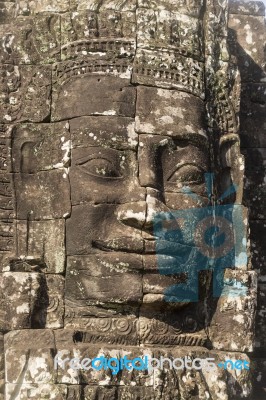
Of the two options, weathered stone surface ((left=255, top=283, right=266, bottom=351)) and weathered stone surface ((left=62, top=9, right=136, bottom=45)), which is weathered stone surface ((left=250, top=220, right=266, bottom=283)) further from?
weathered stone surface ((left=62, top=9, right=136, bottom=45))

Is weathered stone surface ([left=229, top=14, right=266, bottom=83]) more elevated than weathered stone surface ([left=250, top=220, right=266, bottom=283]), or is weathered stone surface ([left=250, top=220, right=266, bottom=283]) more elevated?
weathered stone surface ([left=229, top=14, right=266, bottom=83])

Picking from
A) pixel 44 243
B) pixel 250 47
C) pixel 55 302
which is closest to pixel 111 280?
pixel 55 302

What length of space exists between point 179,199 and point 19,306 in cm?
194

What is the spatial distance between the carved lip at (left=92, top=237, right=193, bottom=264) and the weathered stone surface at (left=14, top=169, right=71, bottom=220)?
54cm

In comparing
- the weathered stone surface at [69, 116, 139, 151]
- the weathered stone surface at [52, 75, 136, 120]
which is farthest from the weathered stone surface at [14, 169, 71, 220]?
the weathered stone surface at [52, 75, 136, 120]

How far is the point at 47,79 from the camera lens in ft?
45.0

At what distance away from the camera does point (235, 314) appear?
13.6 meters

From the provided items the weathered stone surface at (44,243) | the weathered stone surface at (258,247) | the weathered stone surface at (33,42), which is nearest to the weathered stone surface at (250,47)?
the weathered stone surface at (258,247)

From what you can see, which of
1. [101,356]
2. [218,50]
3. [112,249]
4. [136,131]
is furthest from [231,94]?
[101,356]

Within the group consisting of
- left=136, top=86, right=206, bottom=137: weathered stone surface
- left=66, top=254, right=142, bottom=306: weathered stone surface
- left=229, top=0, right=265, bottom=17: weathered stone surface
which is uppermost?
left=229, top=0, right=265, bottom=17: weathered stone surface

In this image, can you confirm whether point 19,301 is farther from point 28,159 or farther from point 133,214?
point 28,159

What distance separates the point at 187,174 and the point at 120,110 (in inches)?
36.8

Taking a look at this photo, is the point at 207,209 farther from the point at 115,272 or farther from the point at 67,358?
the point at 67,358

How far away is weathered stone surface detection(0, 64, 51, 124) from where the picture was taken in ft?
44.8
